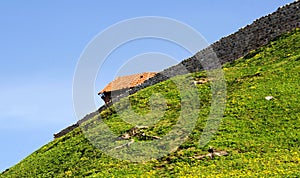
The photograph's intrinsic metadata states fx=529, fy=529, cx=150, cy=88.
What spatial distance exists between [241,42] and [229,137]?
19.6 m

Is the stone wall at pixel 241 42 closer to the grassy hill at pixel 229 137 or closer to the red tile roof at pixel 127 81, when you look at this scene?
the grassy hill at pixel 229 137

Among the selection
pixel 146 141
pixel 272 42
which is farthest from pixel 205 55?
pixel 146 141

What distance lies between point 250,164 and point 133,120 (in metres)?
10.9

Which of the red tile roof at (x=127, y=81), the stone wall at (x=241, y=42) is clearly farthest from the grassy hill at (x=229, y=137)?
the red tile roof at (x=127, y=81)

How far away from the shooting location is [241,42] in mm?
45594

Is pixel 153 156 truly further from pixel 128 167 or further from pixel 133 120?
pixel 133 120

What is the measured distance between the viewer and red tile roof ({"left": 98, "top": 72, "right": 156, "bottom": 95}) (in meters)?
71.5

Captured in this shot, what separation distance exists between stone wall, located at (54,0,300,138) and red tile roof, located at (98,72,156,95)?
24.0m

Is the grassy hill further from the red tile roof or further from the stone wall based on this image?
the red tile roof

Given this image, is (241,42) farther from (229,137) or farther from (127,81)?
(127,81)

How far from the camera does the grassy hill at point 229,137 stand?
24734 millimetres

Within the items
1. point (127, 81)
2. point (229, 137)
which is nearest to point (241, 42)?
point (229, 137)

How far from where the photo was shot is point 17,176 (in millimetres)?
32281

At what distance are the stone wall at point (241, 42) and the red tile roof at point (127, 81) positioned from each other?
24.0 m
